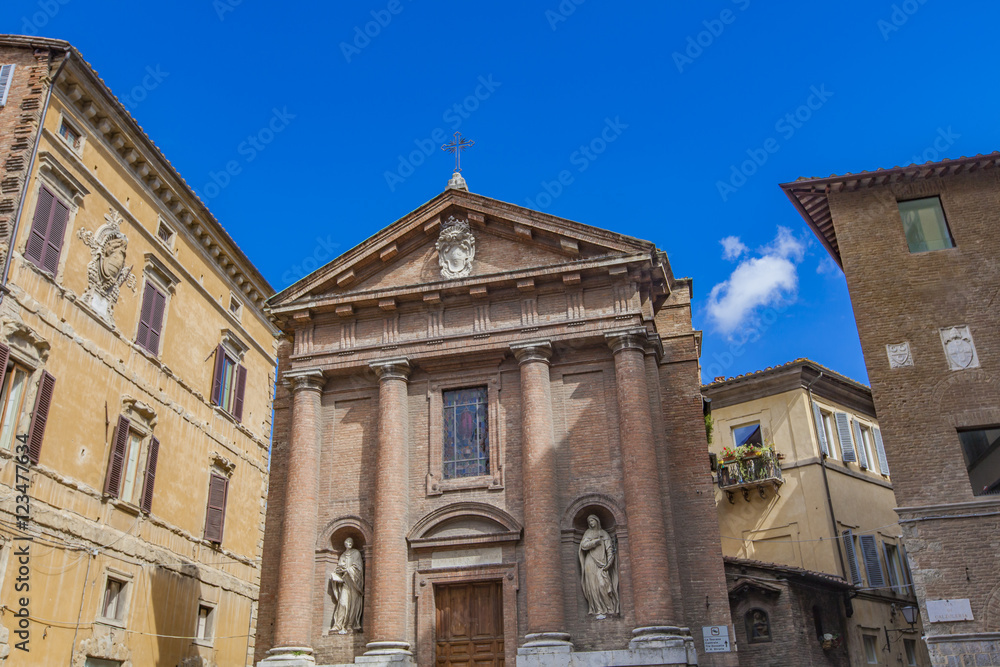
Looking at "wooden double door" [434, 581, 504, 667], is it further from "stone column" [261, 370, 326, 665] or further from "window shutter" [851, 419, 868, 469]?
"window shutter" [851, 419, 868, 469]

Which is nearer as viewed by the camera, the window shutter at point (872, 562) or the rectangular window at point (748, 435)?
the window shutter at point (872, 562)

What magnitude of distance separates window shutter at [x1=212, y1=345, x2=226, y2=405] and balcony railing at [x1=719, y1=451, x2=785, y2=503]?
16.5 meters

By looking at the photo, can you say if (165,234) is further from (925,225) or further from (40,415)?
(925,225)

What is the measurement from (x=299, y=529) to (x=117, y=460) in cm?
488

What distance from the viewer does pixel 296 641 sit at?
18672 mm

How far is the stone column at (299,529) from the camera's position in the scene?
18703 mm

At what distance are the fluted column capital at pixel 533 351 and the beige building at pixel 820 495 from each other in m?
11.3

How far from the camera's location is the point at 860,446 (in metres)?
30.9

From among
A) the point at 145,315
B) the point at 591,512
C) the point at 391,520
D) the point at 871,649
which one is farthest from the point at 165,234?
the point at 871,649

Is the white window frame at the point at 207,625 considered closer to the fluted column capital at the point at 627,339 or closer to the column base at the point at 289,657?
the column base at the point at 289,657

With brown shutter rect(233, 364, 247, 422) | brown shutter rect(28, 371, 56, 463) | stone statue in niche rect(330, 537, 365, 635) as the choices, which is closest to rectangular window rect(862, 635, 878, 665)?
stone statue in niche rect(330, 537, 365, 635)

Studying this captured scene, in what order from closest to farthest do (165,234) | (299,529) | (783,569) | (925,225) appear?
(299,529)
(925,225)
(783,569)
(165,234)

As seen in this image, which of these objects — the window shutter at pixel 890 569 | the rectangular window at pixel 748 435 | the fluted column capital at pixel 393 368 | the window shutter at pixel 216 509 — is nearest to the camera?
the fluted column capital at pixel 393 368

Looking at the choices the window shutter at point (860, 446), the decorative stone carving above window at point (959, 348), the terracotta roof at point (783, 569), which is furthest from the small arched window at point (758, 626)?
the window shutter at point (860, 446)
